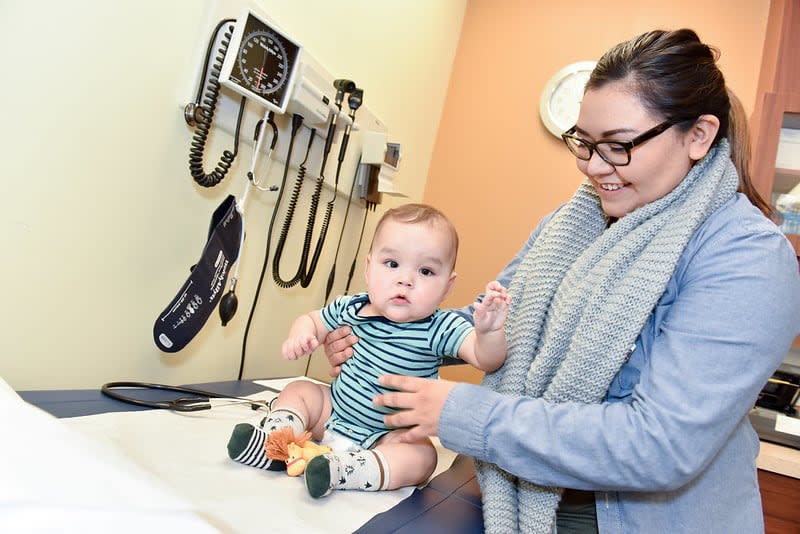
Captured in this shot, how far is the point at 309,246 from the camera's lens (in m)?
1.56

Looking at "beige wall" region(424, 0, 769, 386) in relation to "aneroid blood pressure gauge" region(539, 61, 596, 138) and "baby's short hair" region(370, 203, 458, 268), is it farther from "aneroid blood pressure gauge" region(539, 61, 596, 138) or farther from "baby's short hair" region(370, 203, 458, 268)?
"baby's short hair" region(370, 203, 458, 268)

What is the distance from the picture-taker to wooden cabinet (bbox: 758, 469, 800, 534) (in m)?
1.55

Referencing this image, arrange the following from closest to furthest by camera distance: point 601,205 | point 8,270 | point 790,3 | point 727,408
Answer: point 727,408 → point 8,270 → point 601,205 → point 790,3

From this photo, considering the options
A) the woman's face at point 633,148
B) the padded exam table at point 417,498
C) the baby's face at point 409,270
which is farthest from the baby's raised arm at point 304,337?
the woman's face at point 633,148

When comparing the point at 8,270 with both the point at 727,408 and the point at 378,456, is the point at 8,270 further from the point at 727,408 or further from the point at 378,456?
the point at 727,408

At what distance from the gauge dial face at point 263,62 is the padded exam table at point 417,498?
0.66 m

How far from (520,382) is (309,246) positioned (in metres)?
0.80

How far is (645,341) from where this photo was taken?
887 millimetres

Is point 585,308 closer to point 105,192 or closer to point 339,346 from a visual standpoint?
point 339,346

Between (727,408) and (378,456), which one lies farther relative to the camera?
(378,456)

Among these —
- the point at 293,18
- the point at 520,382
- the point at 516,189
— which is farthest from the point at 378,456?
the point at 516,189

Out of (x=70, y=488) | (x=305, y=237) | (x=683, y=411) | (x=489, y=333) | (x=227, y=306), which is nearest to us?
(x=70, y=488)

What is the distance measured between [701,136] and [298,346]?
81 cm

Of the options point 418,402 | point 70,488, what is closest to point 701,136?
point 418,402
